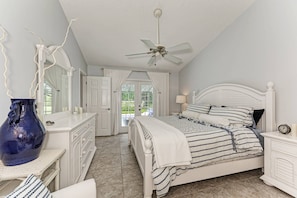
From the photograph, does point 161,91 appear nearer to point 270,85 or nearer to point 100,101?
point 100,101

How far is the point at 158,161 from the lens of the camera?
1.67 m

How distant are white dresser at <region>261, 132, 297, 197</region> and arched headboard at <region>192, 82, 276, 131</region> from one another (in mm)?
541

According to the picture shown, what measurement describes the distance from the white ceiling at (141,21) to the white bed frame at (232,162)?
4.67 ft

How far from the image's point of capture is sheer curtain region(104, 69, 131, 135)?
5109mm

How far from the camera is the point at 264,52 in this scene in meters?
2.70

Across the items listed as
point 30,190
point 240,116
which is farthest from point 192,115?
point 30,190

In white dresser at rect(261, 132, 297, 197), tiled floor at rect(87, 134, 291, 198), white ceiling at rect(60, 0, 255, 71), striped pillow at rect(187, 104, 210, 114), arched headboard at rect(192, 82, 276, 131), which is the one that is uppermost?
white ceiling at rect(60, 0, 255, 71)

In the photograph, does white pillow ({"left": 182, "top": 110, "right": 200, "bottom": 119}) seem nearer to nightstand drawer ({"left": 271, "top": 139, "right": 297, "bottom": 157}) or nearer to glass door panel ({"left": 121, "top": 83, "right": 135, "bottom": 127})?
nightstand drawer ({"left": 271, "top": 139, "right": 297, "bottom": 157})

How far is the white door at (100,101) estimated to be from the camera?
4.83 m

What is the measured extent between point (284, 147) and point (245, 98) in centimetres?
121

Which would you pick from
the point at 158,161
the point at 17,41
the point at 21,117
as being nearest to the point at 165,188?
the point at 158,161

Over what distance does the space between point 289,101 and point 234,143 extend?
3.76ft

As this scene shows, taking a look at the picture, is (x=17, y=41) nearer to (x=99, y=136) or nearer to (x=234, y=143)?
(x=234, y=143)

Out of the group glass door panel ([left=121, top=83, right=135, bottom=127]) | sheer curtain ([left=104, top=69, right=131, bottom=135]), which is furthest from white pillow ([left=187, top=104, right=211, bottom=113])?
sheer curtain ([left=104, top=69, right=131, bottom=135])
